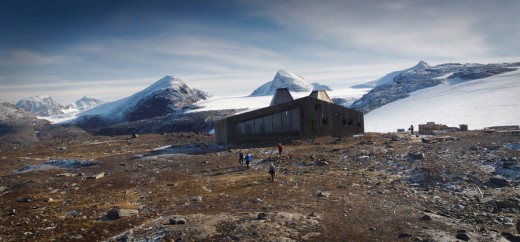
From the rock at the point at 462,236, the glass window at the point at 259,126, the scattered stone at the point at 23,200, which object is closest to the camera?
the rock at the point at 462,236

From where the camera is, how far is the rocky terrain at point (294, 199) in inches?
521

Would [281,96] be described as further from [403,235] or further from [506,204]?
[403,235]

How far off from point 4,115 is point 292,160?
22791 cm

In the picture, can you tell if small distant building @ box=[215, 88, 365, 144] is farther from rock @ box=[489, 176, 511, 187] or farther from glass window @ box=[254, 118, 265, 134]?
rock @ box=[489, 176, 511, 187]

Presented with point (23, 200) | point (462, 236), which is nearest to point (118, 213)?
point (23, 200)

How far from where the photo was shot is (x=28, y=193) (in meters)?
24.1

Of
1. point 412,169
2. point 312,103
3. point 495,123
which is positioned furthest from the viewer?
point 495,123

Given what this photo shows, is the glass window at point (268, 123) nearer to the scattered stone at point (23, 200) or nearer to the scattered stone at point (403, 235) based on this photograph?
the scattered stone at point (23, 200)

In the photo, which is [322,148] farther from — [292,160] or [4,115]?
[4,115]

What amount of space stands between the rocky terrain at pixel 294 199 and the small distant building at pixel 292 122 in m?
11.7

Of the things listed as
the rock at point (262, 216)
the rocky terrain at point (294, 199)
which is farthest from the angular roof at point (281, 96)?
the rock at point (262, 216)

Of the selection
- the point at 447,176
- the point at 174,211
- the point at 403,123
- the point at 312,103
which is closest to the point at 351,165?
the point at 447,176

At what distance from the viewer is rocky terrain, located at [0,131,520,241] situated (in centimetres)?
1323

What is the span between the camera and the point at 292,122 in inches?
1731
